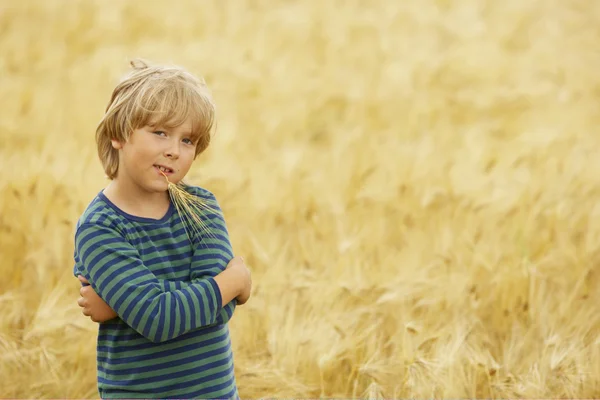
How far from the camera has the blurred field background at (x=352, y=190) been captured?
8.64 feet

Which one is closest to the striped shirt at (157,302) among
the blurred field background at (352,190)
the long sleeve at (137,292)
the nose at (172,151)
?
the long sleeve at (137,292)

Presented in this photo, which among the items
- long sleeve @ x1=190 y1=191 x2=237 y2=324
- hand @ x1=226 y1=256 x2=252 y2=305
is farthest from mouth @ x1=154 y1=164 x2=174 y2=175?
hand @ x1=226 y1=256 x2=252 y2=305

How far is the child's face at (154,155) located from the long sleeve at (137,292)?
5.7 inches

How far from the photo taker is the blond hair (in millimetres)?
1875

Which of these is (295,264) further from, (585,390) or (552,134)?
(552,134)

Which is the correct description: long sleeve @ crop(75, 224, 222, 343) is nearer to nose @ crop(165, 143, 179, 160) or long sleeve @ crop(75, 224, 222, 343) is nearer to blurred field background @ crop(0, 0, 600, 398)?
nose @ crop(165, 143, 179, 160)

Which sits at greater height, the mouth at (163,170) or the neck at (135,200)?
the mouth at (163,170)

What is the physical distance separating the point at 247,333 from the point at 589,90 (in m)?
4.06

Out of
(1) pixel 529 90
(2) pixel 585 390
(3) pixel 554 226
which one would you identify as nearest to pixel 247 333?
(2) pixel 585 390

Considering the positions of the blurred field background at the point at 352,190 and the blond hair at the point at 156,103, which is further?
the blurred field background at the point at 352,190

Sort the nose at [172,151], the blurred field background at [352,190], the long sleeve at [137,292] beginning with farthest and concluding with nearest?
1. the blurred field background at [352,190]
2. the nose at [172,151]
3. the long sleeve at [137,292]

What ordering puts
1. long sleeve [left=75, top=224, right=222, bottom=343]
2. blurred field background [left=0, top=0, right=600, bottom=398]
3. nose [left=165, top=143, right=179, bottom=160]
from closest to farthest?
1. long sleeve [left=75, top=224, right=222, bottom=343]
2. nose [left=165, top=143, right=179, bottom=160]
3. blurred field background [left=0, top=0, right=600, bottom=398]

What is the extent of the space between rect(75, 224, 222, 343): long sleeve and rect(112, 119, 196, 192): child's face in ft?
0.48

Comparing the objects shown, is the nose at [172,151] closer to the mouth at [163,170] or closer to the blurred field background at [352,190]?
the mouth at [163,170]
